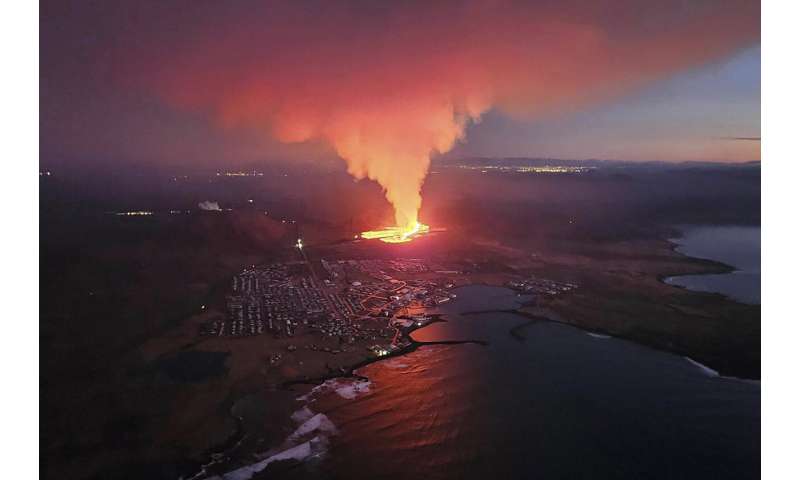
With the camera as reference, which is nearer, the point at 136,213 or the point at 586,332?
the point at 586,332

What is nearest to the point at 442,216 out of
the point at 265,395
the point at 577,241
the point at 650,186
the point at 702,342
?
the point at 577,241

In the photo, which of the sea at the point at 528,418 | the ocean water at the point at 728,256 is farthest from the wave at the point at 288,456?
the ocean water at the point at 728,256

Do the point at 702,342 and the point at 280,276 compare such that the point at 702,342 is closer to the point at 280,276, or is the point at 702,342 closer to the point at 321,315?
the point at 321,315

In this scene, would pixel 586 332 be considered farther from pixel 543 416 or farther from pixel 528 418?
pixel 528 418

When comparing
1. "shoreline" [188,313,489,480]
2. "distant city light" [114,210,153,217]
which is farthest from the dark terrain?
"distant city light" [114,210,153,217]

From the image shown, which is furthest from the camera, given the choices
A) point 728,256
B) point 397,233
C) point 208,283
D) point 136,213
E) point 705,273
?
point 136,213

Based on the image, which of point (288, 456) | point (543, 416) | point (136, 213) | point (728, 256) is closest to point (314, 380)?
point (288, 456)

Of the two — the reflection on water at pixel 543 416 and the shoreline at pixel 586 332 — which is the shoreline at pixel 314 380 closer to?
the reflection on water at pixel 543 416
